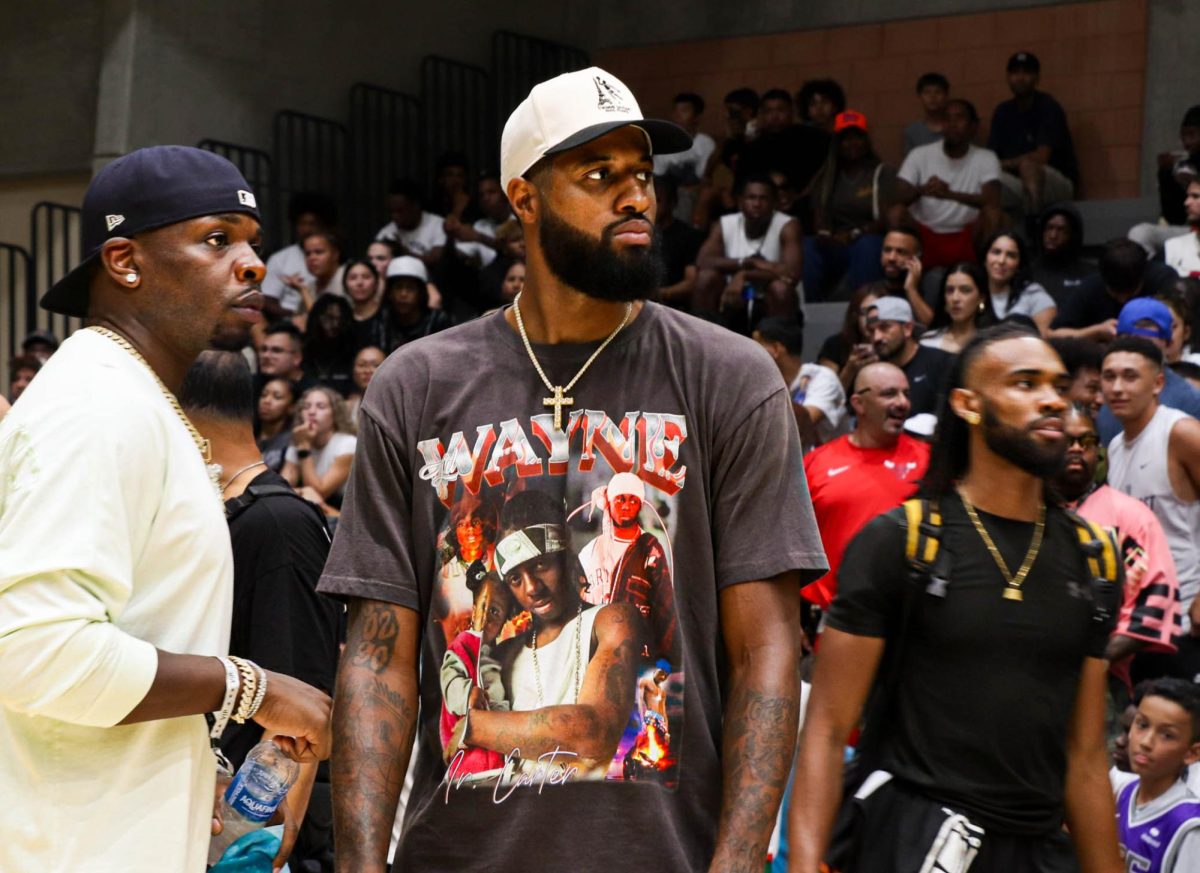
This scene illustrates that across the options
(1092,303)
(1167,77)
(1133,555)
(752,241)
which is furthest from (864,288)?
(1167,77)

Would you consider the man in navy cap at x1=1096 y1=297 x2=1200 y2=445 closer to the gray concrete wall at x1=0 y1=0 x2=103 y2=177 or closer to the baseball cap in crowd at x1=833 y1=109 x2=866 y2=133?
the baseball cap in crowd at x1=833 y1=109 x2=866 y2=133

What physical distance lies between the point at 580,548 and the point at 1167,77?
39.8 feet

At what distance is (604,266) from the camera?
2777mm

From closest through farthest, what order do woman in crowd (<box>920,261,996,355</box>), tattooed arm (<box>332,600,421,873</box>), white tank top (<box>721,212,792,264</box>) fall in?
tattooed arm (<box>332,600,421,873</box>) → woman in crowd (<box>920,261,996,355</box>) → white tank top (<box>721,212,792,264</box>)

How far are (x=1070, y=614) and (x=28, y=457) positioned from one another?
2.16m

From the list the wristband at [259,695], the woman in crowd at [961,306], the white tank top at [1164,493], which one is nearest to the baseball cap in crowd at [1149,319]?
the white tank top at [1164,493]

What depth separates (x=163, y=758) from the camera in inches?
103

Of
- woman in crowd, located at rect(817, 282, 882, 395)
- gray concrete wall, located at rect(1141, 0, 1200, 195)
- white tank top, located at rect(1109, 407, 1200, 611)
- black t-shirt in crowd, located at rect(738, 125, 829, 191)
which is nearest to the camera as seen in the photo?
white tank top, located at rect(1109, 407, 1200, 611)

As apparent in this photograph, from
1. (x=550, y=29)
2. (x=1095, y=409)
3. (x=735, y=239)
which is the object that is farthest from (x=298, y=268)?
(x=1095, y=409)

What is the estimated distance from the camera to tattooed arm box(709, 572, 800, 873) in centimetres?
258

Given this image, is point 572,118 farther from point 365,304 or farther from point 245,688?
point 365,304

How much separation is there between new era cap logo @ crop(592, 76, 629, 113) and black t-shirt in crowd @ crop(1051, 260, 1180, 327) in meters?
7.08

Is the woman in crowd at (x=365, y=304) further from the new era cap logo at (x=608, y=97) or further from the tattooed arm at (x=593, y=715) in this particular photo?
→ the tattooed arm at (x=593, y=715)

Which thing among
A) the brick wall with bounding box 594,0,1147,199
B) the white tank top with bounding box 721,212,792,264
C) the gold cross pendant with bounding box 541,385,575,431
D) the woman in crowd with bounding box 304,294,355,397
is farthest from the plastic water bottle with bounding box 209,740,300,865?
the brick wall with bounding box 594,0,1147,199
